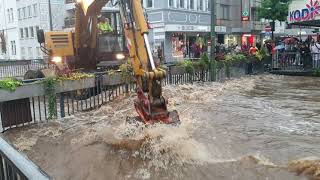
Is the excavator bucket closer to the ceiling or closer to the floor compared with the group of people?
closer to the floor

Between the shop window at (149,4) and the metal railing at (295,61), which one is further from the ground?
the shop window at (149,4)

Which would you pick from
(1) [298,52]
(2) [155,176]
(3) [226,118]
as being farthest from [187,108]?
(1) [298,52]

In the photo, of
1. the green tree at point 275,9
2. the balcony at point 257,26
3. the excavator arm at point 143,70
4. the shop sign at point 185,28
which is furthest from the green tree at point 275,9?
the excavator arm at point 143,70

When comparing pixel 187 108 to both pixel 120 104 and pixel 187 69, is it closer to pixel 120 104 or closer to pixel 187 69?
pixel 120 104

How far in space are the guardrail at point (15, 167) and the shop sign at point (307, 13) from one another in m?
19.0

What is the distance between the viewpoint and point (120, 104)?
13.9 meters

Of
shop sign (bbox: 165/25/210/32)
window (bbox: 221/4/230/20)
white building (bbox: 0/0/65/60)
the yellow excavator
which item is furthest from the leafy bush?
window (bbox: 221/4/230/20)

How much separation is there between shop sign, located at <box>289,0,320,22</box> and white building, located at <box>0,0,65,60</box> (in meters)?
32.4

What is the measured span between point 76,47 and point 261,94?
23.2ft

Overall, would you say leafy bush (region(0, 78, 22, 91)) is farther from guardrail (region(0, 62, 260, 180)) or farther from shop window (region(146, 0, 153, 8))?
shop window (region(146, 0, 153, 8))

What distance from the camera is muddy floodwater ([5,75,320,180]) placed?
734 centimetres

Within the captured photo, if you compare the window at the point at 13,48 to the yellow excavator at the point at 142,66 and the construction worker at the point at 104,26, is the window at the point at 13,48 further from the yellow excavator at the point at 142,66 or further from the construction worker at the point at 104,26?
the yellow excavator at the point at 142,66

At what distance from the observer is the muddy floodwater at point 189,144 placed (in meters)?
7.34

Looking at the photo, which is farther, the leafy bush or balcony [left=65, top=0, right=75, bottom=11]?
balcony [left=65, top=0, right=75, bottom=11]
